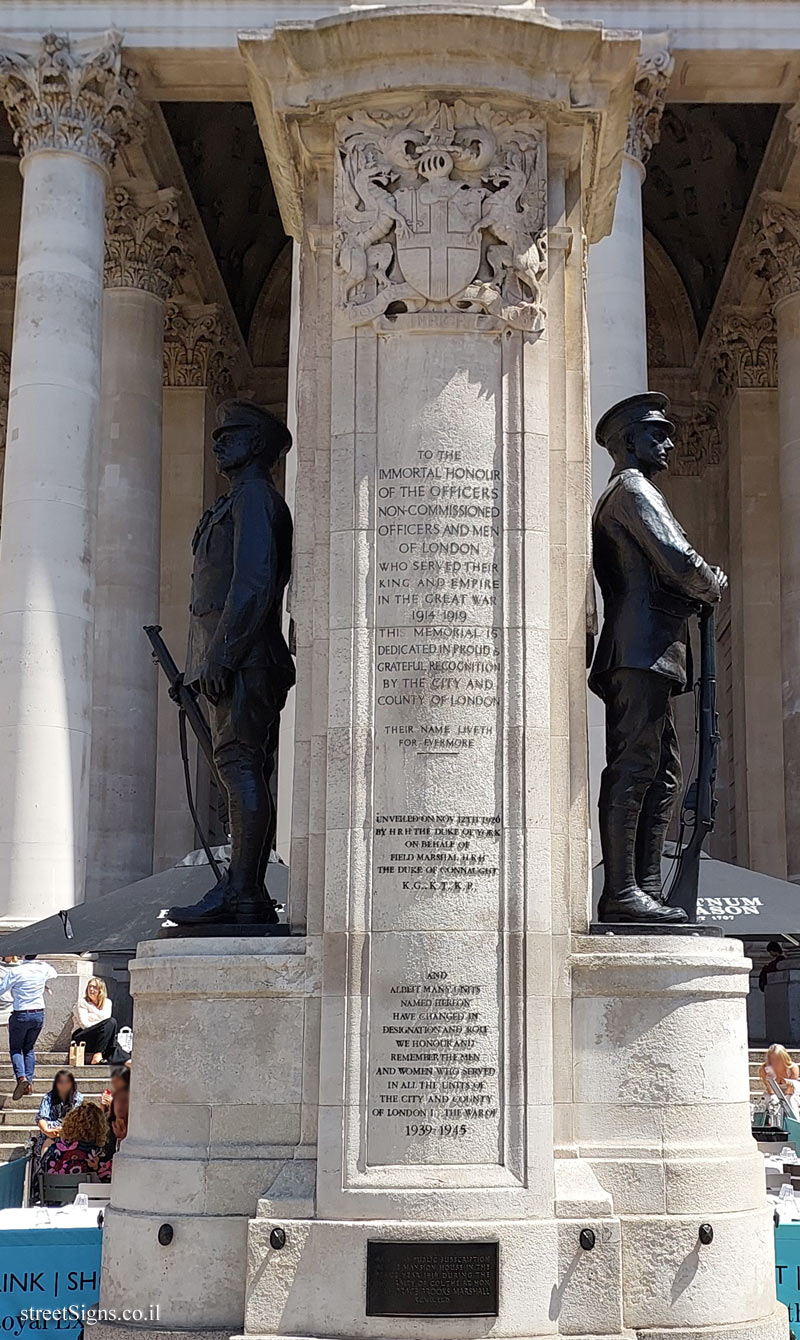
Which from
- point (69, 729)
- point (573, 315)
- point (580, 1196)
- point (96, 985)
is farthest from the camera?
point (69, 729)

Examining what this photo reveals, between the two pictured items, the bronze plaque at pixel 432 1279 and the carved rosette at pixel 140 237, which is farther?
the carved rosette at pixel 140 237

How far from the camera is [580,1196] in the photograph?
8875 mm

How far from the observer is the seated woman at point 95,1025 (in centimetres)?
2381

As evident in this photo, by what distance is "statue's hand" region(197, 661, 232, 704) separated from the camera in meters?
10.3

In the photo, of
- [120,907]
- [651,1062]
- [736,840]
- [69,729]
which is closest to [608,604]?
[651,1062]

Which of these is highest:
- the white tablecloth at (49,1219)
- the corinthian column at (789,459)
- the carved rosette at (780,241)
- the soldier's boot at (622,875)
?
the carved rosette at (780,241)

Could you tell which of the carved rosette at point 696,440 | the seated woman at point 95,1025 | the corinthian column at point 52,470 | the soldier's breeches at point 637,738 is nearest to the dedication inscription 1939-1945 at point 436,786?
the soldier's breeches at point 637,738

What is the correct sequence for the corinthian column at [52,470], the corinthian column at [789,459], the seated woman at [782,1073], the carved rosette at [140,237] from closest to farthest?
the seated woman at [782,1073]
the corinthian column at [52,470]
the carved rosette at [140,237]
the corinthian column at [789,459]

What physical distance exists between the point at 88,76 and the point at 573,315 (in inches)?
867

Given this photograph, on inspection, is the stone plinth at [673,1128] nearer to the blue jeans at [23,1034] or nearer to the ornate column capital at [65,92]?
the blue jeans at [23,1034]

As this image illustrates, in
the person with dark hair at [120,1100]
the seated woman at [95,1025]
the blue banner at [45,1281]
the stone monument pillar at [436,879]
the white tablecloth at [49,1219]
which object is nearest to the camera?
the stone monument pillar at [436,879]

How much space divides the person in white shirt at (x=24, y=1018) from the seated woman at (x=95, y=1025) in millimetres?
1263

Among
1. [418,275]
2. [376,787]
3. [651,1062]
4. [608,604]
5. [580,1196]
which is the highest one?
[418,275]

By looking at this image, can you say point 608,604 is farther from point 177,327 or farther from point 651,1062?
point 177,327
